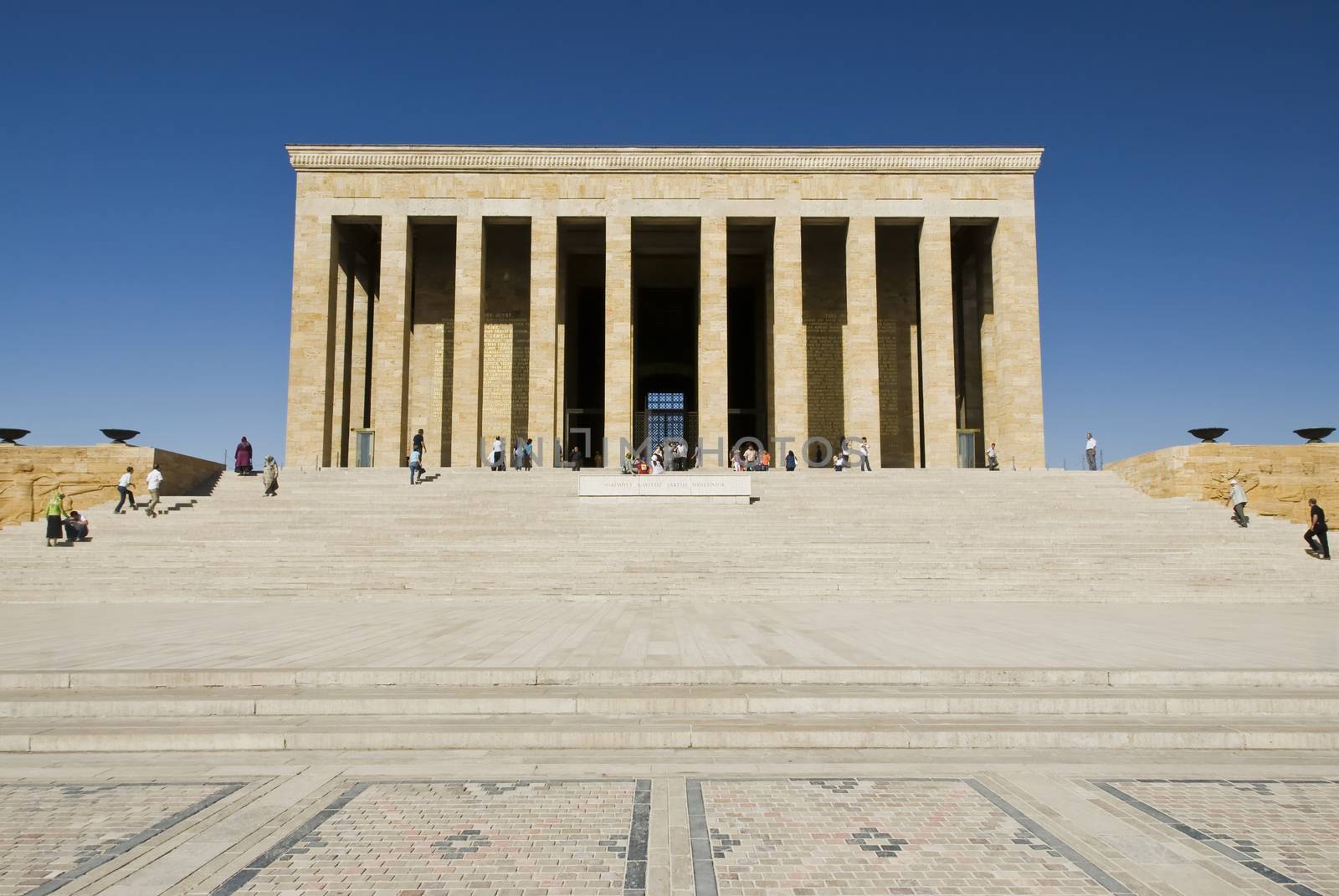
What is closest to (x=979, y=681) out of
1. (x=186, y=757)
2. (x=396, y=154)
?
(x=186, y=757)

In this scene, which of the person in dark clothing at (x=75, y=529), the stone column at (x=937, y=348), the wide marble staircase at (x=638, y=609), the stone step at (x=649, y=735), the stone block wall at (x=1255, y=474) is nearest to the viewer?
the stone step at (x=649, y=735)

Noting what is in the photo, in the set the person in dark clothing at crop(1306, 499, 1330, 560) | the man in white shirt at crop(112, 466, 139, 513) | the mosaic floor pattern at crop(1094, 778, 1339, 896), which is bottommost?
the mosaic floor pattern at crop(1094, 778, 1339, 896)

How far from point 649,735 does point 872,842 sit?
5.18 feet

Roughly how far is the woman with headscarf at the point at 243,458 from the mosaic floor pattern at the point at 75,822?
16916mm

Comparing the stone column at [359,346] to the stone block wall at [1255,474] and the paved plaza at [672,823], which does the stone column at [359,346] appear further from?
the paved plaza at [672,823]

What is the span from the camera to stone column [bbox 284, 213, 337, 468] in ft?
76.3

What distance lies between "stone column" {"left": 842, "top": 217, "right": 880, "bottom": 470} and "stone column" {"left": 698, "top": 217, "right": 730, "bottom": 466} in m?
4.05

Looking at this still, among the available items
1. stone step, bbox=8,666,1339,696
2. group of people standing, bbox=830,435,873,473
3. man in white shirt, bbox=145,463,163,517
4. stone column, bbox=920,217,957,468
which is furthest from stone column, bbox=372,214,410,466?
stone step, bbox=8,666,1339,696

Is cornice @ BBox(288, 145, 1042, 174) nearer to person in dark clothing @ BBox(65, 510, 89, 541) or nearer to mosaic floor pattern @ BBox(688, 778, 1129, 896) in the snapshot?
person in dark clothing @ BBox(65, 510, 89, 541)

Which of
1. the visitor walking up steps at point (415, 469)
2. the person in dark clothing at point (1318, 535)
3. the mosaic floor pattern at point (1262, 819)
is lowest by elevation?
the mosaic floor pattern at point (1262, 819)

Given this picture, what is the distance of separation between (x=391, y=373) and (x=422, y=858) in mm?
22865

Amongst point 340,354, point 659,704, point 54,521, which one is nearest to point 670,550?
point 659,704

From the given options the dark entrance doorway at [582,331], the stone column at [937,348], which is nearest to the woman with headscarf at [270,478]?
the dark entrance doorway at [582,331]

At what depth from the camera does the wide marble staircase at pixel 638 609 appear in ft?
14.5
